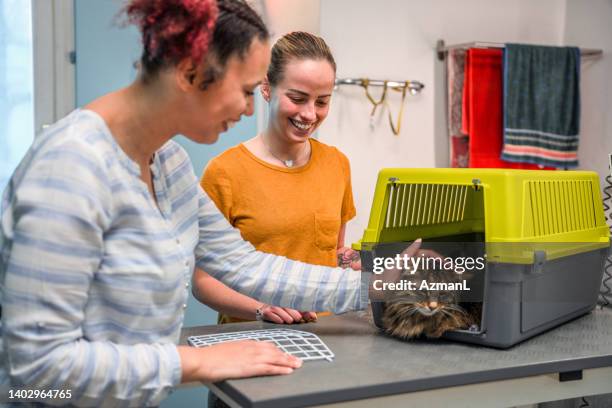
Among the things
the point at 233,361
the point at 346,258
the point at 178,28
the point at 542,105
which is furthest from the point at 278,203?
the point at 542,105

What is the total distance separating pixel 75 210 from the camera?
0.85 meters

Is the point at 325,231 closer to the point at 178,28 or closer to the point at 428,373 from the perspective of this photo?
the point at 428,373

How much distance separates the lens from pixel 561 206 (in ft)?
4.77

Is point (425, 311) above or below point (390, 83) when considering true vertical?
below

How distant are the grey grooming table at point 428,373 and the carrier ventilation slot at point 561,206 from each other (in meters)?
0.22

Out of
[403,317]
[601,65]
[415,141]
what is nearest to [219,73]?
[403,317]

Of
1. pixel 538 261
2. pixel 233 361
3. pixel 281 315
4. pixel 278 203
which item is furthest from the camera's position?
pixel 278 203

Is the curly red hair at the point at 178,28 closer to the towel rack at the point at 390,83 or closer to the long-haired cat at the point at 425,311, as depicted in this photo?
the long-haired cat at the point at 425,311

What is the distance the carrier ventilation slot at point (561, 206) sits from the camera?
134cm

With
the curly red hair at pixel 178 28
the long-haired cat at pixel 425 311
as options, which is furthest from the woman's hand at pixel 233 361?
the curly red hair at pixel 178 28

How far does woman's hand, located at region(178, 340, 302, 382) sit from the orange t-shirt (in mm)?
414

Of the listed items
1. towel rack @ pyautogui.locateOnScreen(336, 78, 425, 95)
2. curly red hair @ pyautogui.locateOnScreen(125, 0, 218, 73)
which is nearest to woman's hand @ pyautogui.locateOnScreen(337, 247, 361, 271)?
curly red hair @ pyautogui.locateOnScreen(125, 0, 218, 73)

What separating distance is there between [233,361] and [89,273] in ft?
0.96

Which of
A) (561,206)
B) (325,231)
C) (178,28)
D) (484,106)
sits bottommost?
(325,231)
